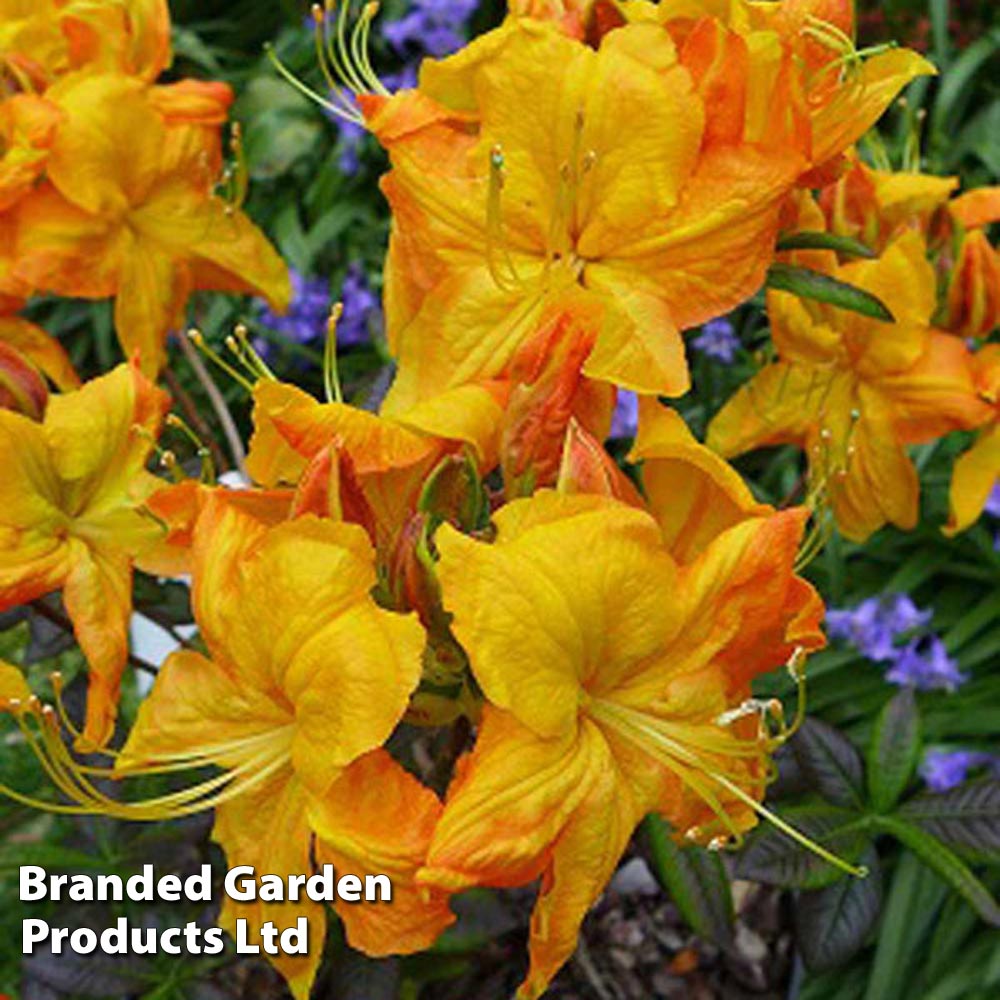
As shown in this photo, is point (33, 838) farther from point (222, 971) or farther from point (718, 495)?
point (718, 495)

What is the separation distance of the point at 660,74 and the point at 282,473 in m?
0.30

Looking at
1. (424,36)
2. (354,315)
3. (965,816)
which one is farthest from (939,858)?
(424,36)

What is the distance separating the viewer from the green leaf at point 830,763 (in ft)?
4.56

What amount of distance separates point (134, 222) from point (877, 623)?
0.96 m

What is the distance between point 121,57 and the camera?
1341 mm

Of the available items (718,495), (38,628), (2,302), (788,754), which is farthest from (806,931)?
(2,302)

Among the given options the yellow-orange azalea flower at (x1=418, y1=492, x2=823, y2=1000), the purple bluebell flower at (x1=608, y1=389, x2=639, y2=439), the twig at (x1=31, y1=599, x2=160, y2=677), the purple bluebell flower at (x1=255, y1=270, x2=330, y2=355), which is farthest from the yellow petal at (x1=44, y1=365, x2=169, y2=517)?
the purple bluebell flower at (x1=255, y1=270, x2=330, y2=355)

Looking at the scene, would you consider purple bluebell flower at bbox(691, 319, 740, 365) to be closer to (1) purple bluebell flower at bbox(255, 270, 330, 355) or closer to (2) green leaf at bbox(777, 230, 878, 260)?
(1) purple bluebell flower at bbox(255, 270, 330, 355)

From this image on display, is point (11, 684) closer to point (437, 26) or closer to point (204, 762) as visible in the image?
point (204, 762)

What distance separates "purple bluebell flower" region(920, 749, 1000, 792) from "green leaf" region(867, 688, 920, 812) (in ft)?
1.33

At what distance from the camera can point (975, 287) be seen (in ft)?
4.26

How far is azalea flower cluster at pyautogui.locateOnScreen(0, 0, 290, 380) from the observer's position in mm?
1274

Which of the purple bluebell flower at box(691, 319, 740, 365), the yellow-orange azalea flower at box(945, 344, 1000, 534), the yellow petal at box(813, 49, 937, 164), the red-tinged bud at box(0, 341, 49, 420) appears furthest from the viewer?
the purple bluebell flower at box(691, 319, 740, 365)

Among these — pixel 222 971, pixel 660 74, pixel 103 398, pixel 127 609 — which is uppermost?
pixel 660 74
